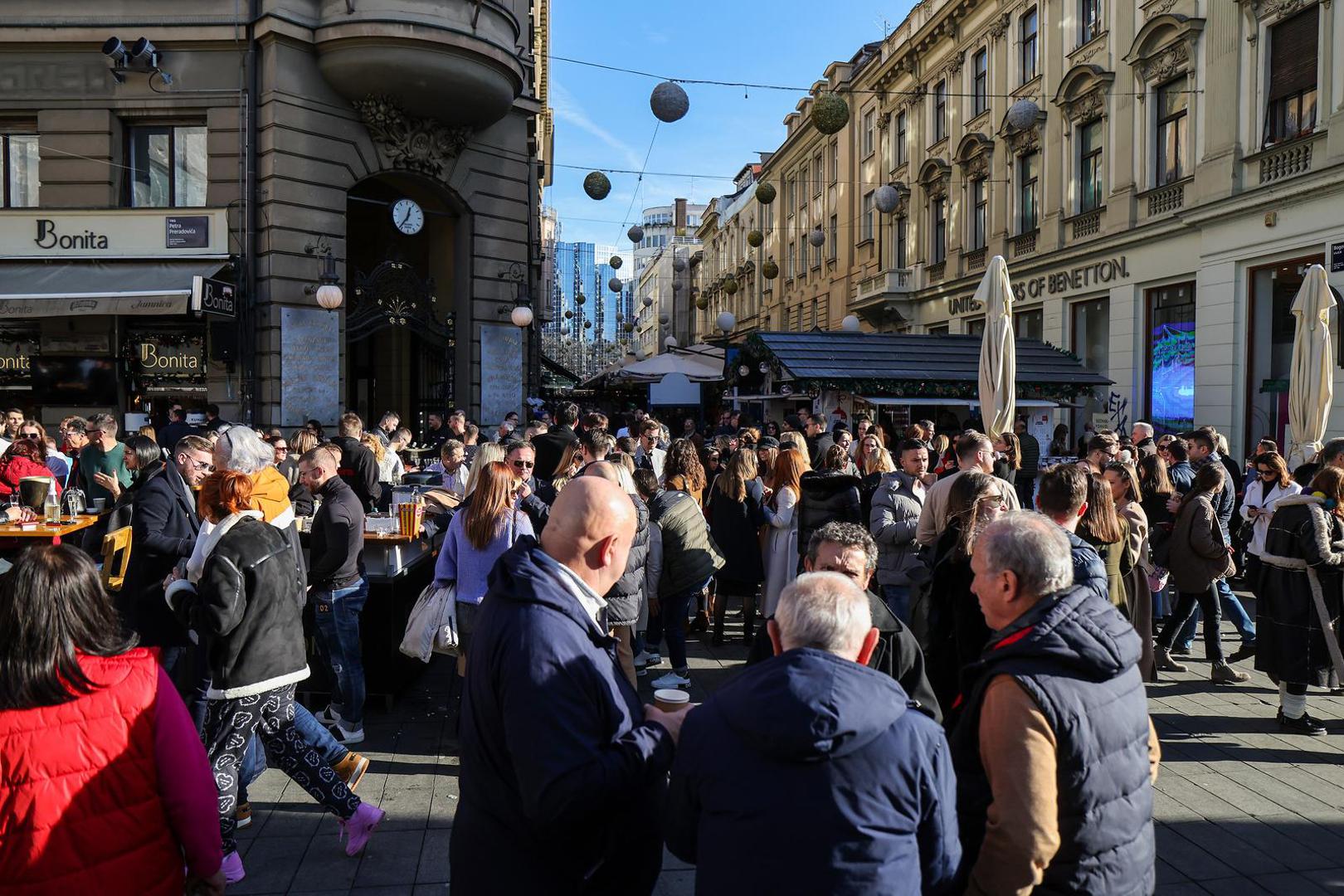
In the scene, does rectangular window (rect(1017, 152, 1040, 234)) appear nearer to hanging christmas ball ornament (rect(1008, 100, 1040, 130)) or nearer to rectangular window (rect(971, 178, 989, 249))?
rectangular window (rect(971, 178, 989, 249))

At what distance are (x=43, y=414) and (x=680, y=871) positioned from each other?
1551 centimetres

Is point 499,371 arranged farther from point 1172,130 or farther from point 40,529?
point 1172,130

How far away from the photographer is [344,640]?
539 cm

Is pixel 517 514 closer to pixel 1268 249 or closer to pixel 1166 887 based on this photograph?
pixel 1166 887

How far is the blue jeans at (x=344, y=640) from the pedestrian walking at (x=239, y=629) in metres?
1.37

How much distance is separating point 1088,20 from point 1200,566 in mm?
18582

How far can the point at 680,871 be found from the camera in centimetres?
402

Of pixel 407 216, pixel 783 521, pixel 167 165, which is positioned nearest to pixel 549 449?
pixel 783 521

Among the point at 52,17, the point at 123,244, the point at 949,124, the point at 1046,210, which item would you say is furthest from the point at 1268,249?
the point at 52,17

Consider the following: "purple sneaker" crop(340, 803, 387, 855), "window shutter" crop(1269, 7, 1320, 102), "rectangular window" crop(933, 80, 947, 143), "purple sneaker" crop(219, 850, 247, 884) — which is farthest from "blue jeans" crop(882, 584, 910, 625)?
"rectangular window" crop(933, 80, 947, 143)

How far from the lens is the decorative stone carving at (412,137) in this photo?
15133 mm

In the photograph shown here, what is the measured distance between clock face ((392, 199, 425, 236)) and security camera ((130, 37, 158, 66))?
4.20m

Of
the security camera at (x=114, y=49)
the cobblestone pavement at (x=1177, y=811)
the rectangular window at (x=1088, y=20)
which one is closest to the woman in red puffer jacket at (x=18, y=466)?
the cobblestone pavement at (x=1177, y=811)

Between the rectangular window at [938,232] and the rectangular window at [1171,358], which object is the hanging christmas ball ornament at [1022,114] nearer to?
the rectangular window at [1171,358]
